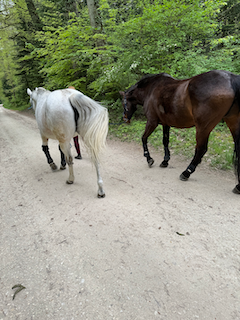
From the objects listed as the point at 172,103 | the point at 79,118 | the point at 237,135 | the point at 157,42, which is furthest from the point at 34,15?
the point at 237,135

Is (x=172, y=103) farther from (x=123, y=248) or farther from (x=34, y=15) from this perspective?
(x=34, y=15)

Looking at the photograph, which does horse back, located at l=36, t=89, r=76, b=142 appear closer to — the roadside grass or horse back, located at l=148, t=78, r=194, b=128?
horse back, located at l=148, t=78, r=194, b=128

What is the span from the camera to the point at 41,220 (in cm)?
268

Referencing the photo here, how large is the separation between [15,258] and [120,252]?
1.24 metres

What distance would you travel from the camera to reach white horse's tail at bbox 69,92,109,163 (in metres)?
2.97

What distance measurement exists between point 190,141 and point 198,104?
2.33m

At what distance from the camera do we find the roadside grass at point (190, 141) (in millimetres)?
4016

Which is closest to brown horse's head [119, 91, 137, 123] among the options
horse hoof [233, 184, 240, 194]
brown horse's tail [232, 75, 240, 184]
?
brown horse's tail [232, 75, 240, 184]

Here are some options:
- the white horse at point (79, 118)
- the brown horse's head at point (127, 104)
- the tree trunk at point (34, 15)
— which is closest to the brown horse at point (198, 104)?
the brown horse's head at point (127, 104)

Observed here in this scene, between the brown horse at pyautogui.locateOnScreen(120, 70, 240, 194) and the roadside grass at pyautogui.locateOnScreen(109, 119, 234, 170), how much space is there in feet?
2.95

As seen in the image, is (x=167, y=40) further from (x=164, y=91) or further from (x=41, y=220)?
(x=41, y=220)

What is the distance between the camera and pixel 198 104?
2.90 metres

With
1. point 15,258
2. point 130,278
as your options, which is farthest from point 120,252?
point 15,258

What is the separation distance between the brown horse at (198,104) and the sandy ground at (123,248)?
2.46ft
